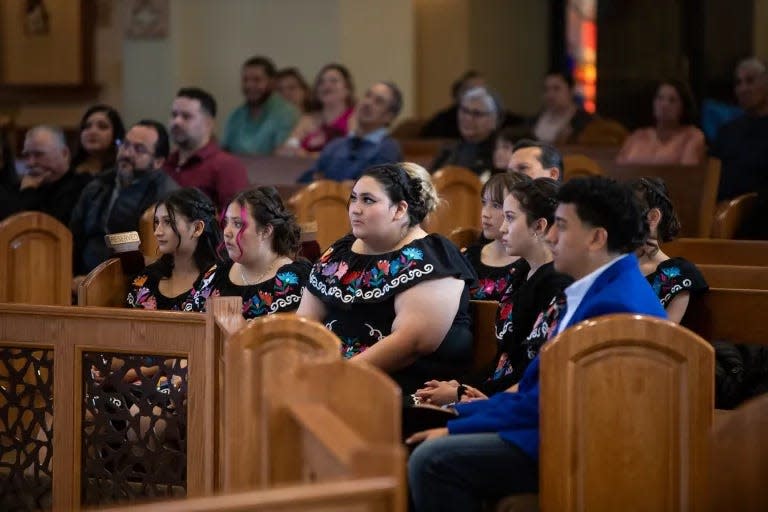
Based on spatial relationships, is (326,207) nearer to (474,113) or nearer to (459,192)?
(459,192)

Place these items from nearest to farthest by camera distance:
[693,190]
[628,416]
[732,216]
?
[628,416], [732,216], [693,190]

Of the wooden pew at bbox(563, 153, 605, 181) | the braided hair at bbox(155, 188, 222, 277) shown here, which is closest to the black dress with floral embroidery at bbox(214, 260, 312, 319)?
the braided hair at bbox(155, 188, 222, 277)

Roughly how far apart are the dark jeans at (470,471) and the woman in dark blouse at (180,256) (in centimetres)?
148

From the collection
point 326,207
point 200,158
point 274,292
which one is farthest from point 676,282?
point 200,158

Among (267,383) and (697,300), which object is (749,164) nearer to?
(697,300)

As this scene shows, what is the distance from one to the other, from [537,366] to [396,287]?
0.80m

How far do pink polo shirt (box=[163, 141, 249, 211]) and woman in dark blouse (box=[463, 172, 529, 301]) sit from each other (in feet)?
5.94

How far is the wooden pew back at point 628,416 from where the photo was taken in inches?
115

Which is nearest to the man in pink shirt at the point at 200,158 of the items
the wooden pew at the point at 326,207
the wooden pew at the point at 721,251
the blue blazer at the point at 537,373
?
the wooden pew at the point at 326,207

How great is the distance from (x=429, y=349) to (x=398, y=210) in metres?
0.42

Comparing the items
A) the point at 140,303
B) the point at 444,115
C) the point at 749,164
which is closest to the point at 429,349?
the point at 140,303

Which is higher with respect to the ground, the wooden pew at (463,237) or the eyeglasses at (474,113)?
the eyeglasses at (474,113)

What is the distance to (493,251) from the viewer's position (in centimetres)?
461

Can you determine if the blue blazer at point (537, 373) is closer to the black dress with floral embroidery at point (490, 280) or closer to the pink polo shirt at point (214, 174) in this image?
the black dress with floral embroidery at point (490, 280)
